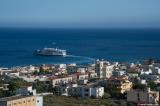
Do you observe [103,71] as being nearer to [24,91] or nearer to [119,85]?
[119,85]

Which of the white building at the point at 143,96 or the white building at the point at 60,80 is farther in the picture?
the white building at the point at 60,80

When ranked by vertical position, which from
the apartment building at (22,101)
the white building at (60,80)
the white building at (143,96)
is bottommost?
the white building at (143,96)

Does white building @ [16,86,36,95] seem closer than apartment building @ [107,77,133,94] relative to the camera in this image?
Yes

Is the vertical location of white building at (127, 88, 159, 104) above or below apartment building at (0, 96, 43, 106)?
below

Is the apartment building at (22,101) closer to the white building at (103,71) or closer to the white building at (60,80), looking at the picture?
the white building at (60,80)

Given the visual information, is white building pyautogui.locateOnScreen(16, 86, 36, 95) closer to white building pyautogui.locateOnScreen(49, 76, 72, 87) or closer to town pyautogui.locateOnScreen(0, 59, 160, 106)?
town pyautogui.locateOnScreen(0, 59, 160, 106)

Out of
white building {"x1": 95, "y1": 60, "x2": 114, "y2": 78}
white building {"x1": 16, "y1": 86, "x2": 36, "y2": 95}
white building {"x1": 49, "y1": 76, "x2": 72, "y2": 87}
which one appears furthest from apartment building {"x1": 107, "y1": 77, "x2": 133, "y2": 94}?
white building {"x1": 95, "y1": 60, "x2": 114, "y2": 78}

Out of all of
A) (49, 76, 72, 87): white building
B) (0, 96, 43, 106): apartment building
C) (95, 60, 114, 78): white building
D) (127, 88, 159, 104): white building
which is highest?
(95, 60, 114, 78): white building

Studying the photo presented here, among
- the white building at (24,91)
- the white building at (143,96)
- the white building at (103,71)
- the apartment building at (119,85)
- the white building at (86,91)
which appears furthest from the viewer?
the white building at (103,71)

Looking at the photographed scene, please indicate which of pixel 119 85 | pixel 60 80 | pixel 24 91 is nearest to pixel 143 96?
pixel 119 85

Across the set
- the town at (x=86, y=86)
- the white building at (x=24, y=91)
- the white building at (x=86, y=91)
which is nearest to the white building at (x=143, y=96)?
the town at (x=86, y=86)
